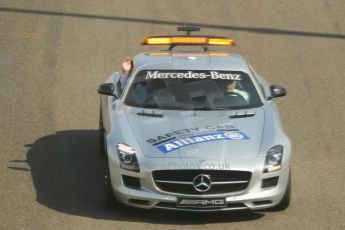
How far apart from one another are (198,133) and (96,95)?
579 cm

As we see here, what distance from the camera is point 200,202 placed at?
10.9m

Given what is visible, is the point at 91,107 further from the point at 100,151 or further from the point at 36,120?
the point at 100,151

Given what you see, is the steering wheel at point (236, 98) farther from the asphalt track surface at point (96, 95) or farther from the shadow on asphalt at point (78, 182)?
the shadow on asphalt at point (78, 182)

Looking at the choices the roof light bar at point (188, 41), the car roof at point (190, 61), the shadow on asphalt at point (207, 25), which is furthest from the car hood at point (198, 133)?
the shadow on asphalt at point (207, 25)

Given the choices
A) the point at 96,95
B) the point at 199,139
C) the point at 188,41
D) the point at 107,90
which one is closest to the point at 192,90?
the point at 107,90

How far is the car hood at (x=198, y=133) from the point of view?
11.1m

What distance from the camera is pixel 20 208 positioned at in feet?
37.5

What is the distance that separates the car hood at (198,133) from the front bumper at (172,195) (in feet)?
0.90

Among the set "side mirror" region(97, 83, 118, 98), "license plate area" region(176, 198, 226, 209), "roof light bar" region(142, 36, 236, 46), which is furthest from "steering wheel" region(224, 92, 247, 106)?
"license plate area" region(176, 198, 226, 209)

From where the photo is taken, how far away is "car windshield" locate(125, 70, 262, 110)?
12.5 m

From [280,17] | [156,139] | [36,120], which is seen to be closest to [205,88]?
[156,139]

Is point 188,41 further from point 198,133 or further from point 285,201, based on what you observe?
point 285,201

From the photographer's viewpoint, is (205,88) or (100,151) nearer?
(205,88)

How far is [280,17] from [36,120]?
8.05 m
